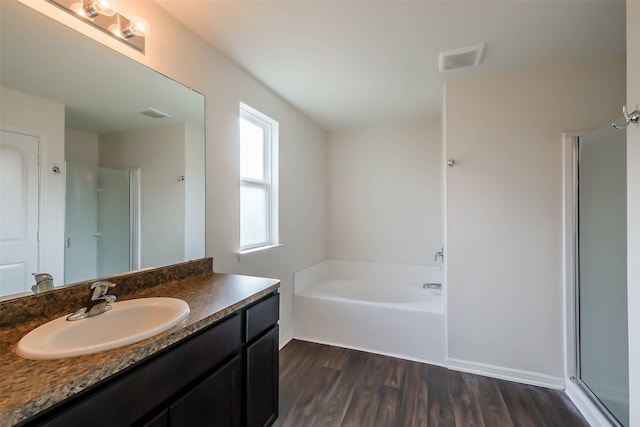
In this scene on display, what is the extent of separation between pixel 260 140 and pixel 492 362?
278 cm

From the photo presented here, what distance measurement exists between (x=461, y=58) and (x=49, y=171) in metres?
2.48

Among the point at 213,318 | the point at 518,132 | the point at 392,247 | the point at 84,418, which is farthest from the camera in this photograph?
the point at 392,247

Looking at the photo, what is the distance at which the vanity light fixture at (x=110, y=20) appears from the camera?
1.20 meters

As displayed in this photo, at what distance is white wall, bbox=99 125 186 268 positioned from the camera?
1.46 m

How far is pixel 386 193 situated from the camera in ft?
11.9

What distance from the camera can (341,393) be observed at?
6.64 feet

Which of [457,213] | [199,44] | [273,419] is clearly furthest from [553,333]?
[199,44]

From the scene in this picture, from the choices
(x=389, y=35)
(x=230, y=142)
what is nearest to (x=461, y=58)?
(x=389, y=35)

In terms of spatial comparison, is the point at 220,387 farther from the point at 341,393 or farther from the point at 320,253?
the point at 320,253

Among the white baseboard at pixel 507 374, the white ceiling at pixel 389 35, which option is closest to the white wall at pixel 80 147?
the white ceiling at pixel 389 35

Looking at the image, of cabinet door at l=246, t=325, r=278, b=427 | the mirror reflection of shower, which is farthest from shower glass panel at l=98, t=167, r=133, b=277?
cabinet door at l=246, t=325, r=278, b=427

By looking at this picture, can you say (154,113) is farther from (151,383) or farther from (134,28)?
(151,383)

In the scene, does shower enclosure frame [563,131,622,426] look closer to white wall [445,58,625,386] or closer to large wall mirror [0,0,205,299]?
white wall [445,58,625,386]

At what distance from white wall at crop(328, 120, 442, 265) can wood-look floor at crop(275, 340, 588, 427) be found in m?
1.47
